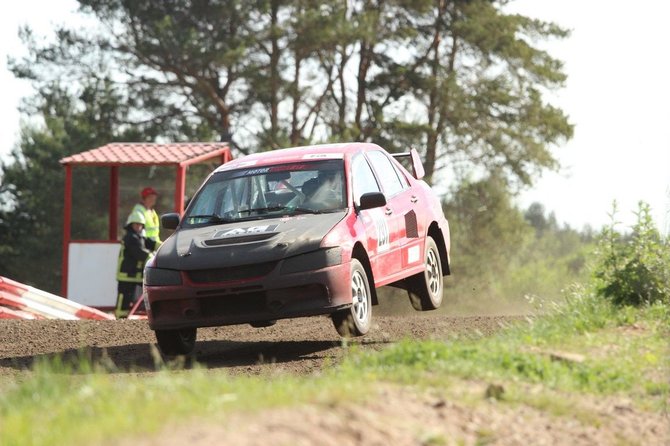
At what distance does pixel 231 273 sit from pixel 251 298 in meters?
0.27

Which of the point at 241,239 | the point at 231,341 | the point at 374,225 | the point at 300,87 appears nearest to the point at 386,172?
the point at 374,225

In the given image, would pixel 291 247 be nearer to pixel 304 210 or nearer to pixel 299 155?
pixel 304 210

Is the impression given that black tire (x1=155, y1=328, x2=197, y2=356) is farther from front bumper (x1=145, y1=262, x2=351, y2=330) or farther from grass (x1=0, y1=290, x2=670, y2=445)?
grass (x1=0, y1=290, x2=670, y2=445)

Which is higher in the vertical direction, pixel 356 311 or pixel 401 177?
pixel 401 177

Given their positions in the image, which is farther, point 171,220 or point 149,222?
point 149,222

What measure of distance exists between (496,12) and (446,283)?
8.90 metres

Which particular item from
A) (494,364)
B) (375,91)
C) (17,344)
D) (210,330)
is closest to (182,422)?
(494,364)

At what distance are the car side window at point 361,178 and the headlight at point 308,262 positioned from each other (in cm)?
113

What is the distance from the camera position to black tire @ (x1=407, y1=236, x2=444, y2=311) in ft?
43.4

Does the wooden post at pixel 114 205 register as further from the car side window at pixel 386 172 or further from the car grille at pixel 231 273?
the car grille at pixel 231 273

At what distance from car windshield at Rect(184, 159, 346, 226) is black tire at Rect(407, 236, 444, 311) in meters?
1.70

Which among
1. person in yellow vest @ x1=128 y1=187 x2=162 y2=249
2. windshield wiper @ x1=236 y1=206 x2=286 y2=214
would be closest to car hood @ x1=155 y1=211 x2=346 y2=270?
windshield wiper @ x1=236 y1=206 x2=286 y2=214

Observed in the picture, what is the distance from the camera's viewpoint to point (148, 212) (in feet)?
64.7

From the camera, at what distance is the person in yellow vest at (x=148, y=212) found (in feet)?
63.4
